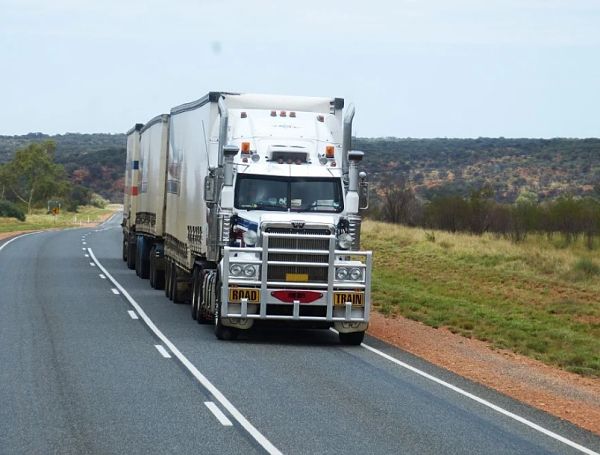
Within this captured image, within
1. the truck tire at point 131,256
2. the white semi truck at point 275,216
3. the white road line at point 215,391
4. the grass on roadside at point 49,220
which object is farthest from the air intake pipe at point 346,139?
the grass on roadside at point 49,220

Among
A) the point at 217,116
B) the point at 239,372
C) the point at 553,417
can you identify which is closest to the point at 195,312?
the point at 217,116

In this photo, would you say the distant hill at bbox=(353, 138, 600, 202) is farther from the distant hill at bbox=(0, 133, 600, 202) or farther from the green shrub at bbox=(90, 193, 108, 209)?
the green shrub at bbox=(90, 193, 108, 209)

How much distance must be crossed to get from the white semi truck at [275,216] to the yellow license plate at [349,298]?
0.05 feet

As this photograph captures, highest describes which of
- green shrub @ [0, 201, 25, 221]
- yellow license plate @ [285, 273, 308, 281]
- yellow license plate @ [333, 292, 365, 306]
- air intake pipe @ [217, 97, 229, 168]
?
air intake pipe @ [217, 97, 229, 168]

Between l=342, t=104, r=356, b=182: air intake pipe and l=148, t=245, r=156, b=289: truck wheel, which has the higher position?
l=342, t=104, r=356, b=182: air intake pipe

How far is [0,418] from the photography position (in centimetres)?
1145

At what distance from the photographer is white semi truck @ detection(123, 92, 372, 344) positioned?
1844 cm

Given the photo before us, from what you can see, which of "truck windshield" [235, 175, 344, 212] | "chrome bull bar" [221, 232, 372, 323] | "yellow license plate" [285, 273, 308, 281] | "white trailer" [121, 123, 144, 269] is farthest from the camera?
"white trailer" [121, 123, 144, 269]

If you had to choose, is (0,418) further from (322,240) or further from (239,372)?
(322,240)

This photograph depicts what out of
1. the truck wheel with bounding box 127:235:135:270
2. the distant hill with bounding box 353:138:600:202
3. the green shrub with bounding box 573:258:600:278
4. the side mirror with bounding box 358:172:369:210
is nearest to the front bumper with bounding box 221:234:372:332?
the side mirror with bounding box 358:172:369:210

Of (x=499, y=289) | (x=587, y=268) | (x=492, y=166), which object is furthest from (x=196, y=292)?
(x=492, y=166)

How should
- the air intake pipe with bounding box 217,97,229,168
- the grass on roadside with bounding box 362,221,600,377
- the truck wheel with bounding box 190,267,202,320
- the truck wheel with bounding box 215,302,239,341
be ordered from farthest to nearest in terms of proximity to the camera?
the grass on roadside with bounding box 362,221,600,377 → the truck wheel with bounding box 190,267,202,320 → the air intake pipe with bounding box 217,97,229,168 → the truck wheel with bounding box 215,302,239,341

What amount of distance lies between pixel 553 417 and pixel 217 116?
32.6 ft

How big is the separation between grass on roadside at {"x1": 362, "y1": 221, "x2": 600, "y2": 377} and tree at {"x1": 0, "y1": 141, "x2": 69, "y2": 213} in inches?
2918
